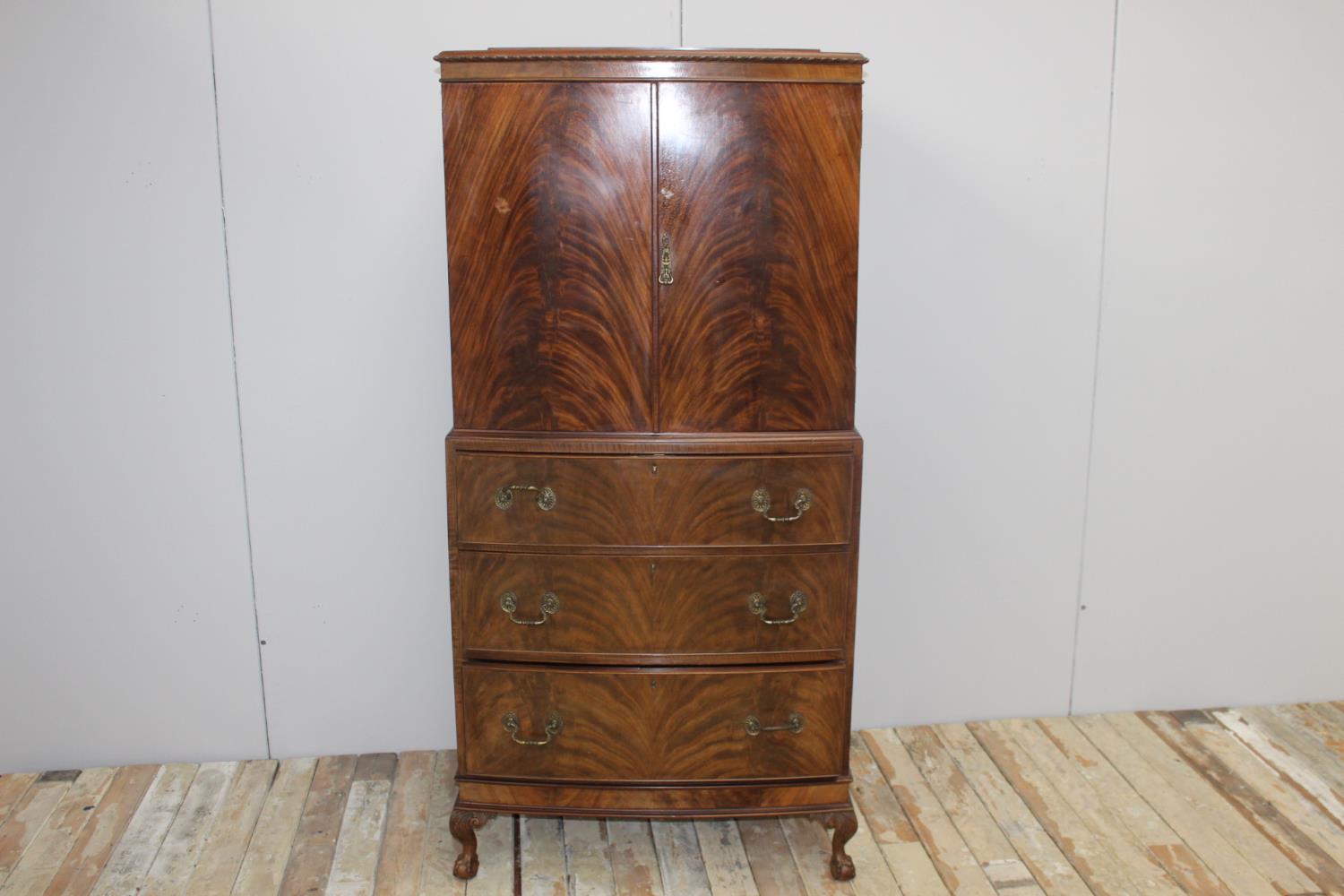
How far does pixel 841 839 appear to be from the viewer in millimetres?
2391

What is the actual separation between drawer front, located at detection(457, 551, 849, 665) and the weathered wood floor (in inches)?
18.5

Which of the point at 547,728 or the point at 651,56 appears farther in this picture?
the point at 547,728

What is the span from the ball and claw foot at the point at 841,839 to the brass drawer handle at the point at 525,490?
844 millimetres

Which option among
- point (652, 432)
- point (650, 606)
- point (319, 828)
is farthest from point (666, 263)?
point (319, 828)

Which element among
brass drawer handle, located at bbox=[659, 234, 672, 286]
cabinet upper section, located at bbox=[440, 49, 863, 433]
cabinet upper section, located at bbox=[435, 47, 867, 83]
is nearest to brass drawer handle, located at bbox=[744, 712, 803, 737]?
cabinet upper section, located at bbox=[440, 49, 863, 433]

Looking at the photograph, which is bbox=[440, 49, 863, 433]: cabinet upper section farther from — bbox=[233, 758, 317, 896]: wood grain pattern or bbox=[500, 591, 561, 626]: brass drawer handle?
bbox=[233, 758, 317, 896]: wood grain pattern

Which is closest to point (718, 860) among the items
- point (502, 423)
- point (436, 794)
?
point (436, 794)

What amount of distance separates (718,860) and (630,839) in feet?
0.65

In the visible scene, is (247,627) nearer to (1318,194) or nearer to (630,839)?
(630,839)

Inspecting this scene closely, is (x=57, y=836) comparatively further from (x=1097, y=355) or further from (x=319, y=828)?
(x=1097, y=355)

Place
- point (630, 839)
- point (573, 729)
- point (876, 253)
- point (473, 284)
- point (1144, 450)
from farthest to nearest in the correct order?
point (1144, 450), point (876, 253), point (630, 839), point (573, 729), point (473, 284)

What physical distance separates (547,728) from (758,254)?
98cm

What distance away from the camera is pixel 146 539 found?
9.03ft

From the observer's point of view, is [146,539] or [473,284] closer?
[473,284]
